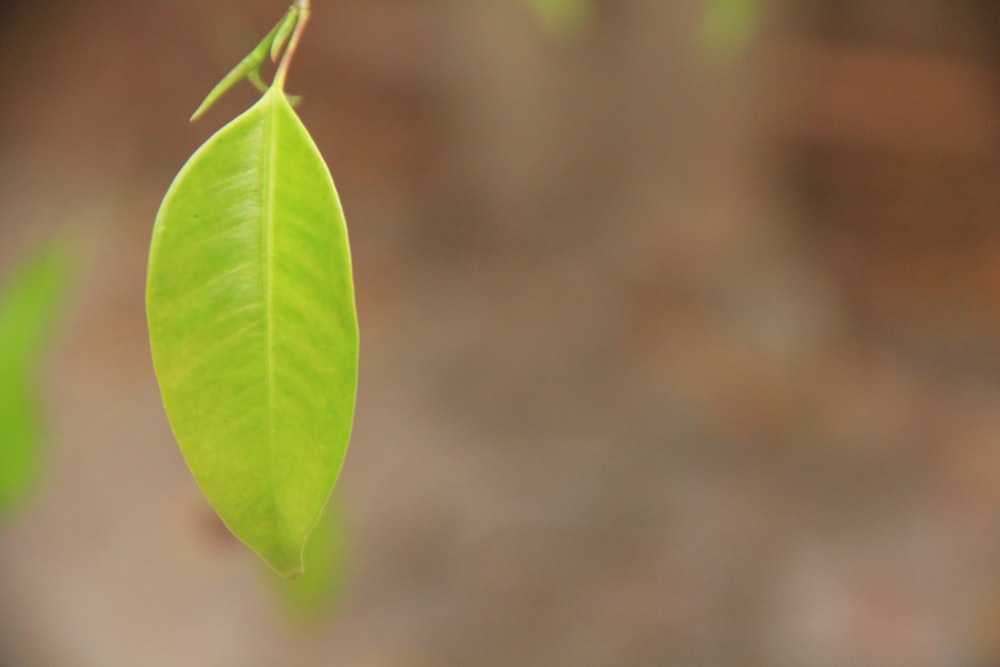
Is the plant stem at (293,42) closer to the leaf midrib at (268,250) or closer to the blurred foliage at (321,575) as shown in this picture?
the leaf midrib at (268,250)

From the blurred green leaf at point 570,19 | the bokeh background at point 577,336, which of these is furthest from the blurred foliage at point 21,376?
the blurred green leaf at point 570,19

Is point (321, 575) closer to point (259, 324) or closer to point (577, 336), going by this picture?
point (577, 336)

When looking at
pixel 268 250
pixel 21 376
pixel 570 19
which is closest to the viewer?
pixel 268 250

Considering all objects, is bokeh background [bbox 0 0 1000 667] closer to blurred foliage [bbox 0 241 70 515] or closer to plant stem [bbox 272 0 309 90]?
blurred foliage [bbox 0 241 70 515]

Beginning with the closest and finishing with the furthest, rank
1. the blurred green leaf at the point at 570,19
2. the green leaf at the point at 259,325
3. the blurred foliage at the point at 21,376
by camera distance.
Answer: the green leaf at the point at 259,325, the blurred foliage at the point at 21,376, the blurred green leaf at the point at 570,19

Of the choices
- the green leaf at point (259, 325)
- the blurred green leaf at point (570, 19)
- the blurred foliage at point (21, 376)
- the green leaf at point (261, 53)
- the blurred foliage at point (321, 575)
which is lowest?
the blurred foliage at point (321, 575)

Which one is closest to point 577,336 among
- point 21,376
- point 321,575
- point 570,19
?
point 570,19
